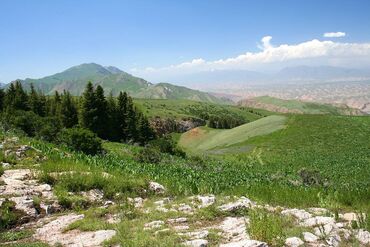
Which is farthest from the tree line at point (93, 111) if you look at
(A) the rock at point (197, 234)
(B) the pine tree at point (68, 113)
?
(A) the rock at point (197, 234)

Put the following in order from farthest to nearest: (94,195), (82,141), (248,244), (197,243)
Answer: (82,141), (94,195), (197,243), (248,244)

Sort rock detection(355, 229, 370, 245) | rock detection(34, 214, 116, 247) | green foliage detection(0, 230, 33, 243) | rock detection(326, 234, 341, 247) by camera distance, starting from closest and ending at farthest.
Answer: rock detection(326, 234, 341, 247), rock detection(355, 229, 370, 245), rock detection(34, 214, 116, 247), green foliage detection(0, 230, 33, 243)

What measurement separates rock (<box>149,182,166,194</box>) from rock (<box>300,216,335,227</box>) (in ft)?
24.0

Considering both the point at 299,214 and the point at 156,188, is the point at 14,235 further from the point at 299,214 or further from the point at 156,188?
the point at 299,214

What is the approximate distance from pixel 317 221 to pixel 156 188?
7868 millimetres

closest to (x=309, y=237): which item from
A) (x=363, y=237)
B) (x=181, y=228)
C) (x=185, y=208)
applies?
(x=363, y=237)

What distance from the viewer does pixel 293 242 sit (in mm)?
8805

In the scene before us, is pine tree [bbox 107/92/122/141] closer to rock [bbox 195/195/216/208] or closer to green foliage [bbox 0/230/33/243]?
rock [bbox 195/195/216/208]

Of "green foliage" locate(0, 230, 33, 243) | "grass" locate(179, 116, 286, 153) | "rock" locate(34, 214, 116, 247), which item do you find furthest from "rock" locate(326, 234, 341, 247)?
"grass" locate(179, 116, 286, 153)

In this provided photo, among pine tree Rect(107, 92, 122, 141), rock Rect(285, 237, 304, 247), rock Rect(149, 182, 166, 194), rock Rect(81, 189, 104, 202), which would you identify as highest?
rock Rect(285, 237, 304, 247)

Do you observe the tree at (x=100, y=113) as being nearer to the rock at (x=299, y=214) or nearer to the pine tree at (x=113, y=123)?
the pine tree at (x=113, y=123)

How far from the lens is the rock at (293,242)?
343 inches

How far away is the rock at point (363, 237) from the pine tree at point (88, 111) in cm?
6967

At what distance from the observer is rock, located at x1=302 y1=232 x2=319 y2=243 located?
354 inches
